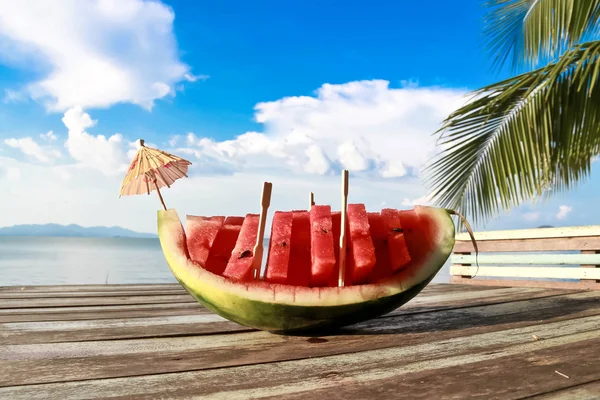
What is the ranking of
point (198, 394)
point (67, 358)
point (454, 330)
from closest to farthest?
point (198, 394) < point (67, 358) < point (454, 330)

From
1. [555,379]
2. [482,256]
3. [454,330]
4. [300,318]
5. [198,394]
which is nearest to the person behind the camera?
[198,394]

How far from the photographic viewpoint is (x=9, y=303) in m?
2.92

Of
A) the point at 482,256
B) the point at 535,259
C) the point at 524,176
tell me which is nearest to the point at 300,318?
the point at 535,259

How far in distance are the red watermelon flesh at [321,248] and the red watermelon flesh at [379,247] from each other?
196mm

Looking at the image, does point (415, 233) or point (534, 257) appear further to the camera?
point (534, 257)

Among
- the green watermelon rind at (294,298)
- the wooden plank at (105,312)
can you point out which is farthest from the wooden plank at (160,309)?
the green watermelon rind at (294,298)

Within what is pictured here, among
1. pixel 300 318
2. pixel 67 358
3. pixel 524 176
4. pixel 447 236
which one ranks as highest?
pixel 524 176

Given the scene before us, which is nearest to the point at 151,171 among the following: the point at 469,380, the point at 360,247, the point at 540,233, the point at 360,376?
the point at 360,247

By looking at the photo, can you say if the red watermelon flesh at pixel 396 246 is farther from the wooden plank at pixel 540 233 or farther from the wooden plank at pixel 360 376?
the wooden plank at pixel 540 233

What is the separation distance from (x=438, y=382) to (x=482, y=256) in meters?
3.95

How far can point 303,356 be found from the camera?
1585mm

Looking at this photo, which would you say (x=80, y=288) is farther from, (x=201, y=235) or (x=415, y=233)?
(x=415, y=233)

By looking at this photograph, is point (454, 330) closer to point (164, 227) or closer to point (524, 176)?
point (164, 227)

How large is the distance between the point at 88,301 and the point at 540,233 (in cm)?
367
